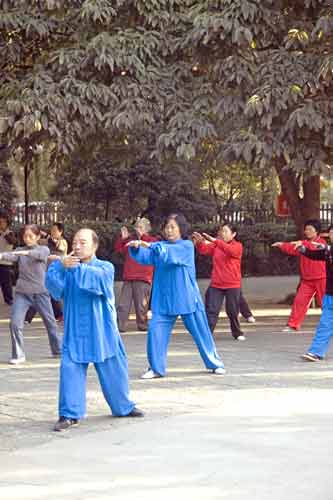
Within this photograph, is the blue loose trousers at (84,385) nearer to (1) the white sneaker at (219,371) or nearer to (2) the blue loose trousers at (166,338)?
(2) the blue loose trousers at (166,338)

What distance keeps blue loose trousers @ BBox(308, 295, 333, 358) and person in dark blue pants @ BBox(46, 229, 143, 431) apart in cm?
371

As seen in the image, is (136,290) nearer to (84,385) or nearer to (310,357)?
(310,357)

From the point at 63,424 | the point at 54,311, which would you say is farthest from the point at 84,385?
the point at 54,311

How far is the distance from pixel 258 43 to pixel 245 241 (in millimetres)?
12732

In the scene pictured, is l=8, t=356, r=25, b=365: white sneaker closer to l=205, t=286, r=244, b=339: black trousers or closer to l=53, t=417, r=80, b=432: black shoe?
l=205, t=286, r=244, b=339: black trousers

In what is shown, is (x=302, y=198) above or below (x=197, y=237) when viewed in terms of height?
above

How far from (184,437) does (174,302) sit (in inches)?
123

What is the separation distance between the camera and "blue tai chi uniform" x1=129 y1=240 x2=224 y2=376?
35.1ft

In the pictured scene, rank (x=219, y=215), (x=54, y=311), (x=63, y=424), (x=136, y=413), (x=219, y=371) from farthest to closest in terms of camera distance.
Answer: (x=219, y=215)
(x=54, y=311)
(x=219, y=371)
(x=136, y=413)
(x=63, y=424)

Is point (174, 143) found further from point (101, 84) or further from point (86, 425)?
point (86, 425)

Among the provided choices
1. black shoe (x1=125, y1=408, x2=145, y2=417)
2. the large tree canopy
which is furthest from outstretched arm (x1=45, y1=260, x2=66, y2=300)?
the large tree canopy

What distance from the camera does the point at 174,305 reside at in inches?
423

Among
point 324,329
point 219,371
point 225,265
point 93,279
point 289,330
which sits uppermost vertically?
point 93,279

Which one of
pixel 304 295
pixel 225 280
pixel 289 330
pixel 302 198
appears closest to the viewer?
pixel 225 280
